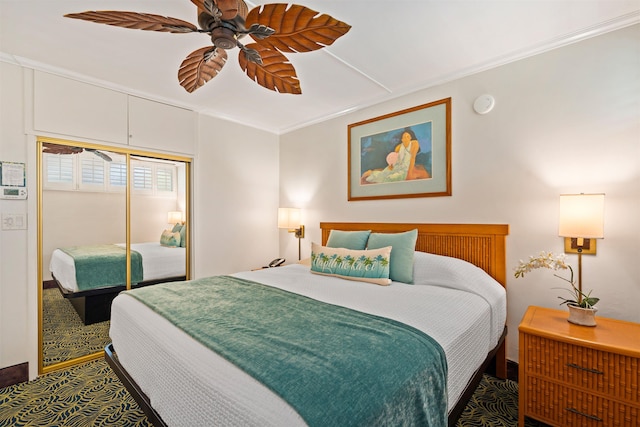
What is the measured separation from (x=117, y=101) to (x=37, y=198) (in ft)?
3.62

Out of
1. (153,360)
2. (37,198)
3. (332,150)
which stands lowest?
(153,360)

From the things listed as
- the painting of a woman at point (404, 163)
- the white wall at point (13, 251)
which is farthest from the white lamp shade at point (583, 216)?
the white wall at point (13, 251)

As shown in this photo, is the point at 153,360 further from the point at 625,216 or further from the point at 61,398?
the point at 625,216

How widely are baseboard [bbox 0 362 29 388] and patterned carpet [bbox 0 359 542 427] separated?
0.16 feet

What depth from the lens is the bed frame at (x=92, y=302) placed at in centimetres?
264

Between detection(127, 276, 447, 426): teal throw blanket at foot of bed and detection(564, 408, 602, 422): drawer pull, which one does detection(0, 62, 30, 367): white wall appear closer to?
detection(127, 276, 447, 426): teal throw blanket at foot of bed

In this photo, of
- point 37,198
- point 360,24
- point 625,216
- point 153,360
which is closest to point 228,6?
point 360,24

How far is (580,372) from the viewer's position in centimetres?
155

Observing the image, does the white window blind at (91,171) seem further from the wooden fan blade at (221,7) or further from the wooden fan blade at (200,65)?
the wooden fan blade at (221,7)

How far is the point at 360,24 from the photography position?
1907 millimetres

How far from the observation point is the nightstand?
4.72 feet

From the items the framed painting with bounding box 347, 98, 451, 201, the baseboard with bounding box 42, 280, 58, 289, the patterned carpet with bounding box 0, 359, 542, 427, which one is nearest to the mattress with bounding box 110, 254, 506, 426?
the patterned carpet with bounding box 0, 359, 542, 427

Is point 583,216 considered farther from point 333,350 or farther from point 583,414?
point 333,350

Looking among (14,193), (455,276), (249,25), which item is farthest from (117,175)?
(455,276)
